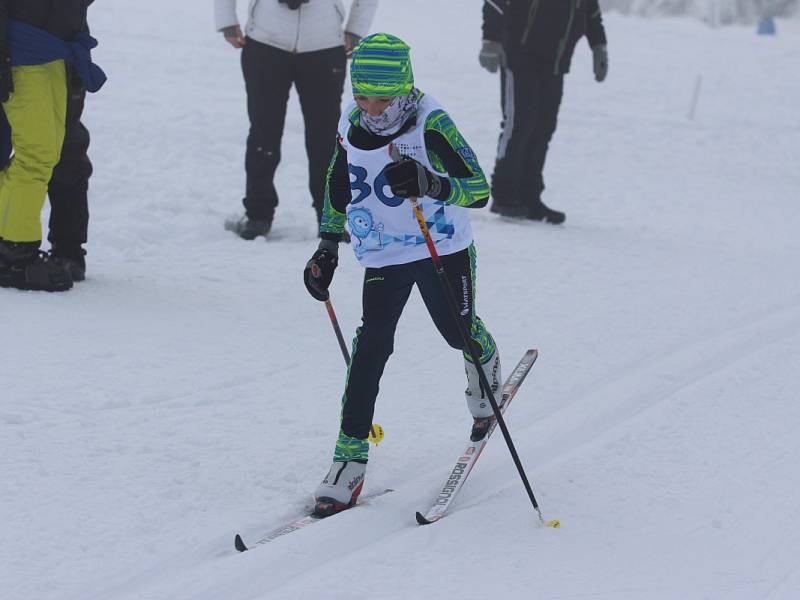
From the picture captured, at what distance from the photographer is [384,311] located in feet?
14.4

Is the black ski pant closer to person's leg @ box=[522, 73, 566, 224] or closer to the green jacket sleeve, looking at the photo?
the green jacket sleeve

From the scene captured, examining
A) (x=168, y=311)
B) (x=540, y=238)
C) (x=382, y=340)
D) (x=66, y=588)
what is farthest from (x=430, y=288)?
(x=540, y=238)

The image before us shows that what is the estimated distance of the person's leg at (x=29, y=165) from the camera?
5957mm

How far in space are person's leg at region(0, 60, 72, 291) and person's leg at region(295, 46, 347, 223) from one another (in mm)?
2052

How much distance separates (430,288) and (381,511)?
856 millimetres

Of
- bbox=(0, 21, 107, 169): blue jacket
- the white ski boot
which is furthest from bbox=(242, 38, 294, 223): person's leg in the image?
the white ski boot

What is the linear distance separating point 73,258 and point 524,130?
12.9ft

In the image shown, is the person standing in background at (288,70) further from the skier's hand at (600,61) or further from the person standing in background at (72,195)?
the skier's hand at (600,61)

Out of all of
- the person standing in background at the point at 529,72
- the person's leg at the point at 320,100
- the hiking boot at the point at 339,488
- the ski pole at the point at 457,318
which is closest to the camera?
the ski pole at the point at 457,318

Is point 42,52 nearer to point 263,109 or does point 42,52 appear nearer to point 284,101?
point 263,109

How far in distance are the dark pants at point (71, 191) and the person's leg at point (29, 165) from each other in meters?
0.29

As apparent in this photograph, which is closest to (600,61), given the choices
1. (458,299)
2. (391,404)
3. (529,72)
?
(529,72)

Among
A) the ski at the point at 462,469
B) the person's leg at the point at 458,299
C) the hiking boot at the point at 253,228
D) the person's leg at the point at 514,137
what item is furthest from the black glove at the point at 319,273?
the person's leg at the point at 514,137

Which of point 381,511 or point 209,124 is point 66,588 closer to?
point 381,511
